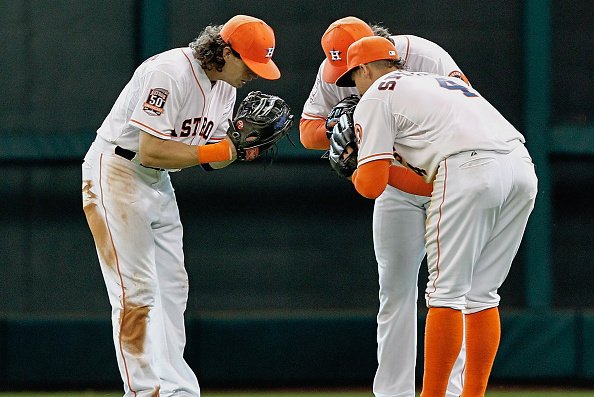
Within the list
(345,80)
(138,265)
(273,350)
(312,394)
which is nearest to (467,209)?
(345,80)

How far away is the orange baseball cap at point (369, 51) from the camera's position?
430cm

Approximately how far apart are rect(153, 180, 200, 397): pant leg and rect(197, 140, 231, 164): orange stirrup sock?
307mm

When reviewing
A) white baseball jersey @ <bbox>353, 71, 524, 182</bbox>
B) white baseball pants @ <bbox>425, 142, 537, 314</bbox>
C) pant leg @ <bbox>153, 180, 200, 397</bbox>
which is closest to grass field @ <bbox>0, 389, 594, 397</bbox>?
pant leg @ <bbox>153, 180, 200, 397</bbox>

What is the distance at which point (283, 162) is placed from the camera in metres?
6.38

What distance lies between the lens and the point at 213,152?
14.9 ft

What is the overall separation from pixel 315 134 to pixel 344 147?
60 centimetres

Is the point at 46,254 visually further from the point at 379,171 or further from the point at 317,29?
the point at 379,171

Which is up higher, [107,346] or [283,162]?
[283,162]

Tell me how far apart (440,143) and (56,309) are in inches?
124

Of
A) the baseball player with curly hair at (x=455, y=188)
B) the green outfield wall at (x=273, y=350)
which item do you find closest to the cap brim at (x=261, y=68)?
the baseball player with curly hair at (x=455, y=188)

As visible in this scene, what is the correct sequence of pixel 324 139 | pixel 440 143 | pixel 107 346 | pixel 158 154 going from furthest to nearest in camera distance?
pixel 107 346
pixel 324 139
pixel 158 154
pixel 440 143

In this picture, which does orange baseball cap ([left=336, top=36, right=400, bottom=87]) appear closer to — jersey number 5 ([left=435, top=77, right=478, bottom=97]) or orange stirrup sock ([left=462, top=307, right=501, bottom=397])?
jersey number 5 ([left=435, top=77, right=478, bottom=97])

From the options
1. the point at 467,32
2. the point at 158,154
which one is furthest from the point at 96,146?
the point at 467,32

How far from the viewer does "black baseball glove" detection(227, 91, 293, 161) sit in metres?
4.65
